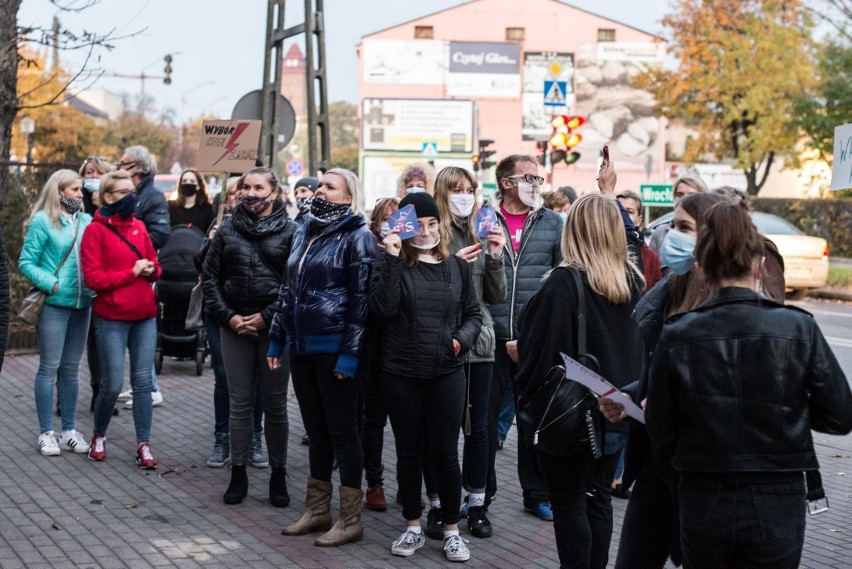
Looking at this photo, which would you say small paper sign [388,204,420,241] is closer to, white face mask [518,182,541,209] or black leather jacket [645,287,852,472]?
white face mask [518,182,541,209]

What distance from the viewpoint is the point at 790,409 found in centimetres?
357

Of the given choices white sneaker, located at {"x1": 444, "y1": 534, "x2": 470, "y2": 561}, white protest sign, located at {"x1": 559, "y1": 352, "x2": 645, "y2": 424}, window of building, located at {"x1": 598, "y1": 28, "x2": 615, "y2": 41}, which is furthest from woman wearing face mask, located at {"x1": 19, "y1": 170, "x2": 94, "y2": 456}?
window of building, located at {"x1": 598, "y1": 28, "x2": 615, "y2": 41}

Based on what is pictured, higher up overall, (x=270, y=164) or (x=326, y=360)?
(x=270, y=164)

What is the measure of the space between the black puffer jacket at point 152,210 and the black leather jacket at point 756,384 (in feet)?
21.7

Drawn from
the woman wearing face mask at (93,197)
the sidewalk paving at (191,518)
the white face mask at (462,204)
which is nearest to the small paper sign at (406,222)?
the white face mask at (462,204)

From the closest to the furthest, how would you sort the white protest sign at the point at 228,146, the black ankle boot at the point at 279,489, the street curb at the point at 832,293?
the black ankle boot at the point at 279,489 → the white protest sign at the point at 228,146 → the street curb at the point at 832,293

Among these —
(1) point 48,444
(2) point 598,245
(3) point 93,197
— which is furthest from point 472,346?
(3) point 93,197

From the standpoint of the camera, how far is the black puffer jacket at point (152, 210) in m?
9.53

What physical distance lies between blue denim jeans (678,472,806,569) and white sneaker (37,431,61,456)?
18.9ft

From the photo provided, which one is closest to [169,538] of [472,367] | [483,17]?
[472,367]

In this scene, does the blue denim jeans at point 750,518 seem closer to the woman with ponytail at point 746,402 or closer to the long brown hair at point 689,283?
the woman with ponytail at point 746,402

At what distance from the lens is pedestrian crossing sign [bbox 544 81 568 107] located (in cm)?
2241

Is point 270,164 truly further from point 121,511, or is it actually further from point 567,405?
point 567,405

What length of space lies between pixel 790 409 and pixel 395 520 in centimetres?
374
